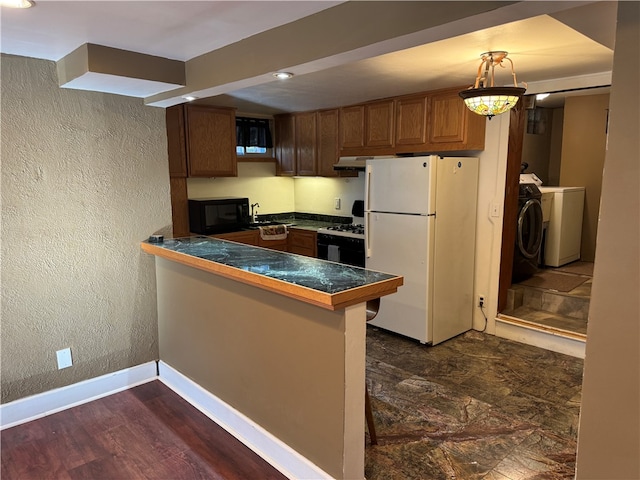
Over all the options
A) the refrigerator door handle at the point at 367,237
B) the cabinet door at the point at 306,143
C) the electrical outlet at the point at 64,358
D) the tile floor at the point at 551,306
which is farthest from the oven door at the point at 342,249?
the electrical outlet at the point at 64,358

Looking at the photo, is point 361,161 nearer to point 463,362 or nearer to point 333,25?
point 463,362

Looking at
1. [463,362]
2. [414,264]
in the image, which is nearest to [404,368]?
[463,362]

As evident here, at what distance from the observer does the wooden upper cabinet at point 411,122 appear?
12.5 feet

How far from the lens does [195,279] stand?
2662 millimetres

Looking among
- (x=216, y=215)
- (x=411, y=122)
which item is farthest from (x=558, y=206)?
(x=216, y=215)

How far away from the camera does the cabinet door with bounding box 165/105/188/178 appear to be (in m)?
4.16

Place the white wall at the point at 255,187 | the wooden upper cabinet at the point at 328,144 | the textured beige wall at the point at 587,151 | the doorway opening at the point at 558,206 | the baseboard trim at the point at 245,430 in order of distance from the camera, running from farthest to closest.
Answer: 1. the textured beige wall at the point at 587,151
2. the white wall at the point at 255,187
3. the wooden upper cabinet at the point at 328,144
4. the doorway opening at the point at 558,206
5. the baseboard trim at the point at 245,430

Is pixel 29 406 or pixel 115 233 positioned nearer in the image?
pixel 29 406

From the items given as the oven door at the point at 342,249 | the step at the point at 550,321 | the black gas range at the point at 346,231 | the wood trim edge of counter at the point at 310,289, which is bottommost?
the step at the point at 550,321

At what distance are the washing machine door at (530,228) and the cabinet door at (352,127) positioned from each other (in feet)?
5.71

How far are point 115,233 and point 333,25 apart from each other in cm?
200

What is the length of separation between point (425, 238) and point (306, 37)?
2.14 meters

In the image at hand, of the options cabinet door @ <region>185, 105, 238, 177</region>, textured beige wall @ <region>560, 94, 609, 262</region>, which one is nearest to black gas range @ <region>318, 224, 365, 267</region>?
cabinet door @ <region>185, 105, 238, 177</region>

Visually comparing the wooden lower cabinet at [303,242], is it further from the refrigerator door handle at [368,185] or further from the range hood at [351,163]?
the refrigerator door handle at [368,185]
